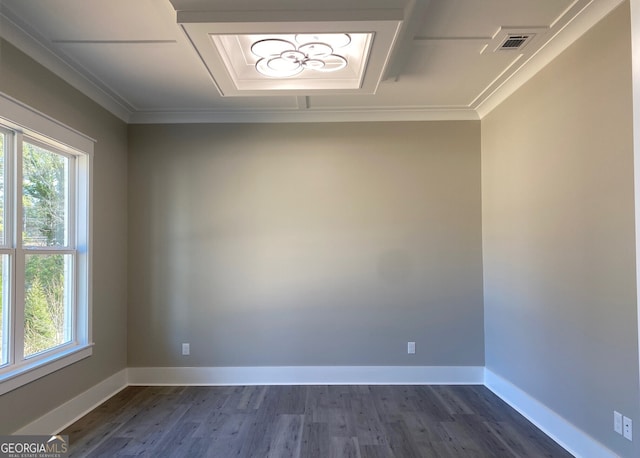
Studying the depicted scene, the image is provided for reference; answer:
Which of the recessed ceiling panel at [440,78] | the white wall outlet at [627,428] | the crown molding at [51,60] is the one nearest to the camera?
the white wall outlet at [627,428]

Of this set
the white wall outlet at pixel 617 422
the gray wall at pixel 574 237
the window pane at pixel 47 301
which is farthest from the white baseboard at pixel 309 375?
the white wall outlet at pixel 617 422

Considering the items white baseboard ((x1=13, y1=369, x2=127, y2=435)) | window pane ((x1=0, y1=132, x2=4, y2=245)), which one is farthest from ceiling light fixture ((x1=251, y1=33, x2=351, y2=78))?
white baseboard ((x1=13, y1=369, x2=127, y2=435))

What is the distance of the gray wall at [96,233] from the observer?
2379 millimetres

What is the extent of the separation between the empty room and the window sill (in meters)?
0.02

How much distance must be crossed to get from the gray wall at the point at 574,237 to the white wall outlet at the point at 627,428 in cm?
3

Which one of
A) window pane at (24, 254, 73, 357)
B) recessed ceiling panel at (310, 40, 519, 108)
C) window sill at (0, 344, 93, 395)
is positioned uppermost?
recessed ceiling panel at (310, 40, 519, 108)

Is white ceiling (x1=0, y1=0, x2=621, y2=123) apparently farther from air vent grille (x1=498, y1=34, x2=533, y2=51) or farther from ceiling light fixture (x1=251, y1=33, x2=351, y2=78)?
ceiling light fixture (x1=251, y1=33, x2=351, y2=78)

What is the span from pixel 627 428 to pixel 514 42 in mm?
2431

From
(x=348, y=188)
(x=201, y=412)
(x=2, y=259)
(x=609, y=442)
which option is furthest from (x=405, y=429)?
(x=2, y=259)

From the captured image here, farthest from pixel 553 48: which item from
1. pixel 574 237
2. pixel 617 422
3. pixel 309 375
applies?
pixel 309 375

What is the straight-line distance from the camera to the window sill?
2.29 m

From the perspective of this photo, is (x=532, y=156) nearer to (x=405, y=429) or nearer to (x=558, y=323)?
(x=558, y=323)

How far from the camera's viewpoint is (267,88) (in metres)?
2.97

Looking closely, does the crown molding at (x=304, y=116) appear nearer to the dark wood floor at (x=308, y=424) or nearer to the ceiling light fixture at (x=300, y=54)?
the ceiling light fixture at (x=300, y=54)
